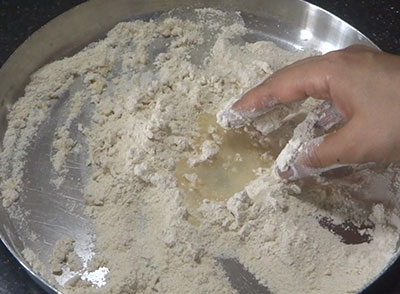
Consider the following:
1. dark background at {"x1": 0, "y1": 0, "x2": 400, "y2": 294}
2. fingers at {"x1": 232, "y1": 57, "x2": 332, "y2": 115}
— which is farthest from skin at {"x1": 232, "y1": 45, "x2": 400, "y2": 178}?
dark background at {"x1": 0, "y1": 0, "x2": 400, "y2": 294}

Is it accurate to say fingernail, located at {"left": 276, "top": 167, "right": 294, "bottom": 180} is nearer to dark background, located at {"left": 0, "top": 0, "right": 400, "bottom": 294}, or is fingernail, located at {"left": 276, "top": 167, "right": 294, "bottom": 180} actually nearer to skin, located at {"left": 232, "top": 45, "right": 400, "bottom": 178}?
skin, located at {"left": 232, "top": 45, "right": 400, "bottom": 178}

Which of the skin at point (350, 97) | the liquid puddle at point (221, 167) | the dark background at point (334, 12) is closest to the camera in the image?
the skin at point (350, 97)

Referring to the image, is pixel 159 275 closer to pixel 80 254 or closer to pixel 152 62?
pixel 80 254

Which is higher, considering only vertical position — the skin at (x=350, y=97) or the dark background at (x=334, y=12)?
the skin at (x=350, y=97)

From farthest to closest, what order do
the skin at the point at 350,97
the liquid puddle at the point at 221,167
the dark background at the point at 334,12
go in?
the dark background at the point at 334,12
the liquid puddle at the point at 221,167
the skin at the point at 350,97

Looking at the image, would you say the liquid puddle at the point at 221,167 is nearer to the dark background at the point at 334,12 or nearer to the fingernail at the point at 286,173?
the fingernail at the point at 286,173

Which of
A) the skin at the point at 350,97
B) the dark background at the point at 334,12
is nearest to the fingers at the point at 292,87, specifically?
the skin at the point at 350,97

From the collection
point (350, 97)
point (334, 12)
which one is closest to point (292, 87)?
point (350, 97)
